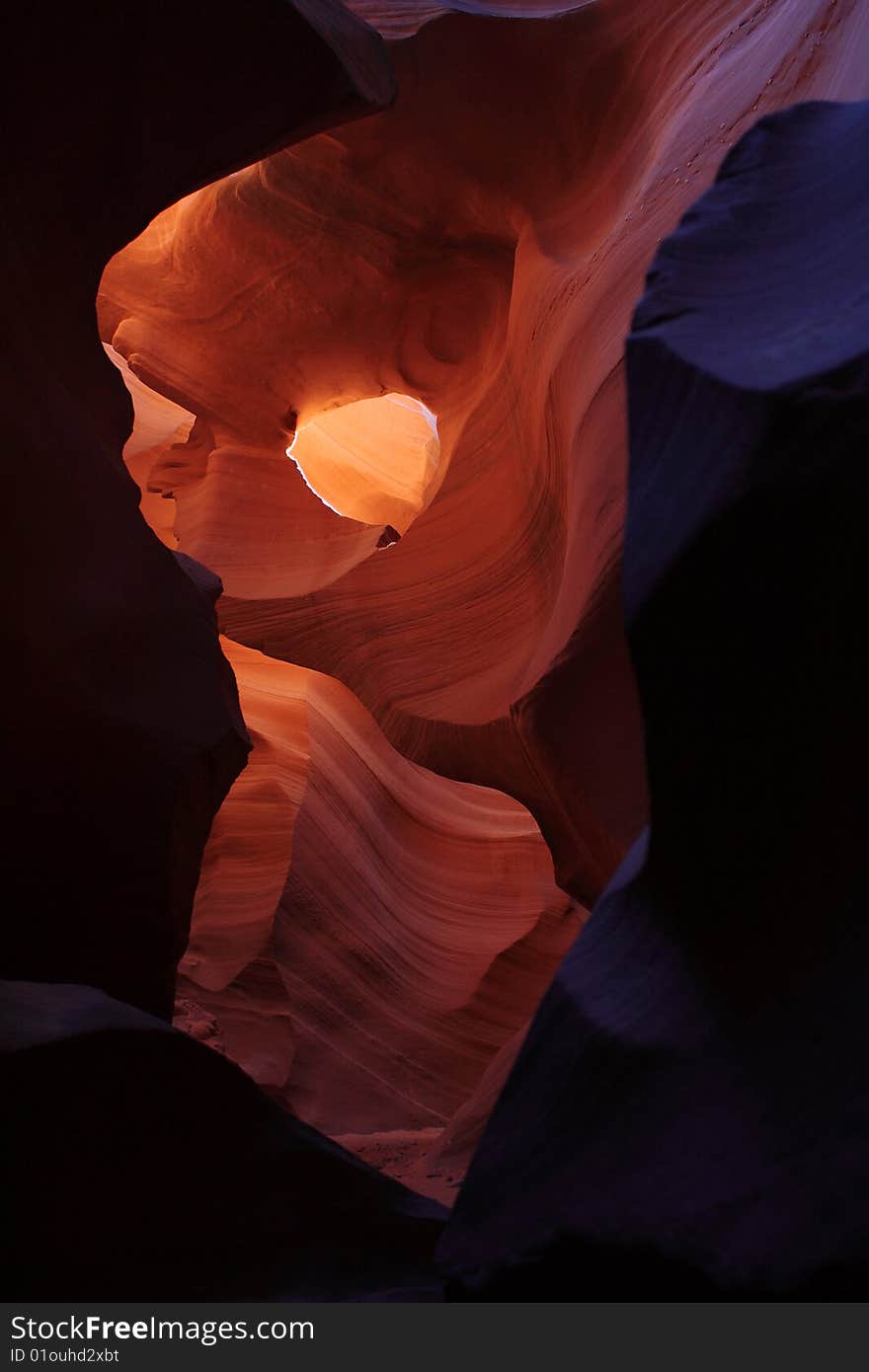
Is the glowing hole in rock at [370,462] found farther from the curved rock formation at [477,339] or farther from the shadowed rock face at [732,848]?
the shadowed rock face at [732,848]

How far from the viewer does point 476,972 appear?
23.7ft

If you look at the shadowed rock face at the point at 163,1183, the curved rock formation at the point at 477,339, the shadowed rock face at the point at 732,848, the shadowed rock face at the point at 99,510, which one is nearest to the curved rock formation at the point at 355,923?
the curved rock formation at the point at 477,339

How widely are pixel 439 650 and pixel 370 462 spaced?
10.6 ft

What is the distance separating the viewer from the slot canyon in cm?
174

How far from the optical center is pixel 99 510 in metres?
3.81

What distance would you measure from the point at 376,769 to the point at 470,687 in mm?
2450

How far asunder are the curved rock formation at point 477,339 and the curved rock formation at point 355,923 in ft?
4.74

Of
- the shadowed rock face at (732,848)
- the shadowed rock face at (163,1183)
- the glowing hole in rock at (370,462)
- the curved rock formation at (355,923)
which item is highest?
the shadowed rock face at (732,848)

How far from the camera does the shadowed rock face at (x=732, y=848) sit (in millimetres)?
1629

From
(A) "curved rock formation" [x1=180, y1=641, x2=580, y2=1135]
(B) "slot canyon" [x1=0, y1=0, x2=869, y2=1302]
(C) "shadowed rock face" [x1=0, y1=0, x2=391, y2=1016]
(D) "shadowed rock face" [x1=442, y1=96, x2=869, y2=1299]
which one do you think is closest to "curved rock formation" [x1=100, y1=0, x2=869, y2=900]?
(B) "slot canyon" [x1=0, y1=0, x2=869, y2=1302]

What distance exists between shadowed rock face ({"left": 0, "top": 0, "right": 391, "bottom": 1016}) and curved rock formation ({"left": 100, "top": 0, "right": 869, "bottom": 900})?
130 centimetres

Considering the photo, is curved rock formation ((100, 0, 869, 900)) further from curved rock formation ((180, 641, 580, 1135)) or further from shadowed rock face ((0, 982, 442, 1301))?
shadowed rock face ((0, 982, 442, 1301))
